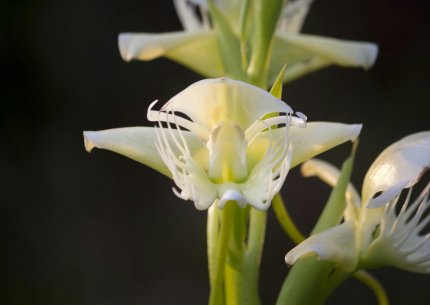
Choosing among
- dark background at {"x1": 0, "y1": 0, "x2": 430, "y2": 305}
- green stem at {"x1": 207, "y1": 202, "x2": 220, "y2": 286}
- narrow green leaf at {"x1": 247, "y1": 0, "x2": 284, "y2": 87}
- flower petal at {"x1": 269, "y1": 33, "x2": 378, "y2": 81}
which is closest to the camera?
green stem at {"x1": 207, "y1": 202, "x2": 220, "y2": 286}

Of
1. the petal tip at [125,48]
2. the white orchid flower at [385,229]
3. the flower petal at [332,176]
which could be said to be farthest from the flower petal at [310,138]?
the petal tip at [125,48]

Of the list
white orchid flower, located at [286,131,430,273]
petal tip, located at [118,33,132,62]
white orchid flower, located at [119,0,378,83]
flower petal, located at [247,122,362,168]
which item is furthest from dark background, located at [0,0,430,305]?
flower petal, located at [247,122,362,168]

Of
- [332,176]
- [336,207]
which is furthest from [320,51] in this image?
[336,207]

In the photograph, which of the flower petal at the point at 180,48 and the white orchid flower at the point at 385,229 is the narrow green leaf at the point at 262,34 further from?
the white orchid flower at the point at 385,229


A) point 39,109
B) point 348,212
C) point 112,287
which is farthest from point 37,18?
point 348,212

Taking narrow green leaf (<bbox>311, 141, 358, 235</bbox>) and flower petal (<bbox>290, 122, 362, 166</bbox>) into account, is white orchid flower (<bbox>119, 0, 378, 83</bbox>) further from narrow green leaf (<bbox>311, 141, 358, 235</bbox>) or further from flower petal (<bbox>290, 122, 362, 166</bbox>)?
flower petal (<bbox>290, 122, 362, 166</bbox>)

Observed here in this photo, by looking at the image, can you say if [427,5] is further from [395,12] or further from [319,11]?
[319,11]
